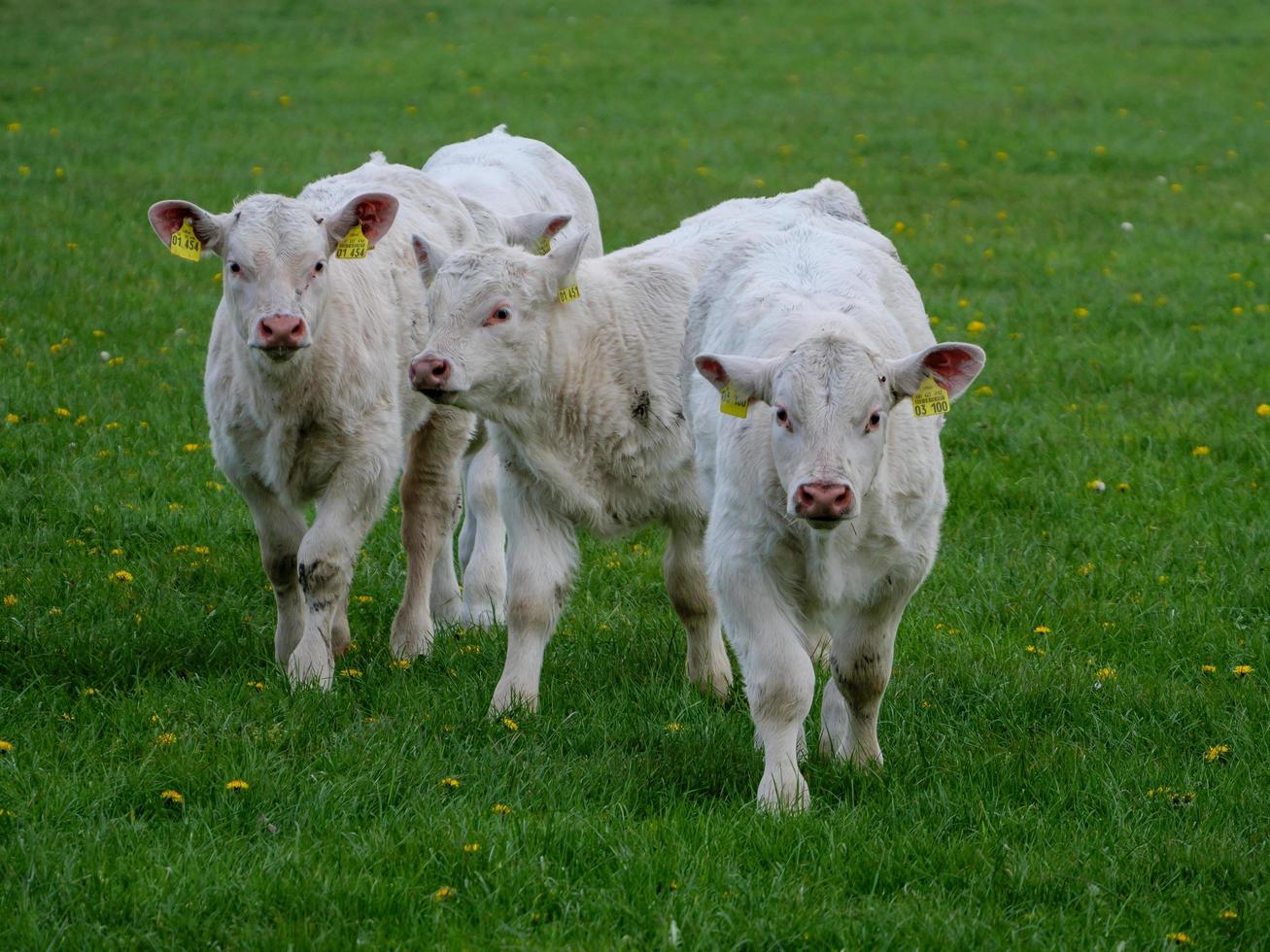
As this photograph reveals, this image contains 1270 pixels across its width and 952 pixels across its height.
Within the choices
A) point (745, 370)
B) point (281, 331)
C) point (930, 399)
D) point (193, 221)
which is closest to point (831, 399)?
point (745, 370)

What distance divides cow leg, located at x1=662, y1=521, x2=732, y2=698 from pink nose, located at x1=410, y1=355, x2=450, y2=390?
1270 mm

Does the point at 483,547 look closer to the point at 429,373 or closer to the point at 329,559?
the point at 329,559

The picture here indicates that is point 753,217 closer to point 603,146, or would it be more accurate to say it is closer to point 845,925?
point 845,925

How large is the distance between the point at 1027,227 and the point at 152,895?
12629mm

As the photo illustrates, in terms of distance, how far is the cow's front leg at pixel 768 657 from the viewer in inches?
213

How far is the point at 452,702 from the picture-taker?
626 cm

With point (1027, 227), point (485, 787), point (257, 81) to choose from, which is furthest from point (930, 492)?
point (257, 81)

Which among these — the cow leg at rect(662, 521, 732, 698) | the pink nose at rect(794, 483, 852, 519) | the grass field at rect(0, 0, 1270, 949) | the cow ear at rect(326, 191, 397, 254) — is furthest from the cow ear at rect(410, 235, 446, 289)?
the pink nose at rect(794, 483, 852, 519)

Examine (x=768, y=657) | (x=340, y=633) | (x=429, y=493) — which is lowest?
(x=340, y=633)

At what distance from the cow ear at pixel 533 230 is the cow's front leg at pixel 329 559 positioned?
1.47 m

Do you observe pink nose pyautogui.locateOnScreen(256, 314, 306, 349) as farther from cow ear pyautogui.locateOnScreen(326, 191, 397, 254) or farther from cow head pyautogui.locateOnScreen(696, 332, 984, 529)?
cow head pyautogui.locateOnScreen(696, 332, 984, 529)

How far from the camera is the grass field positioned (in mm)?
4617

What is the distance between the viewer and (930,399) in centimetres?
537

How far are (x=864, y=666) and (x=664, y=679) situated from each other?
48.5 inches
